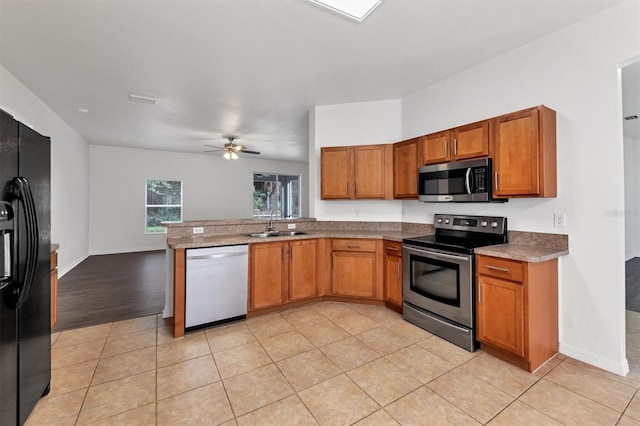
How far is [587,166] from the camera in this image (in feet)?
→ 7.43

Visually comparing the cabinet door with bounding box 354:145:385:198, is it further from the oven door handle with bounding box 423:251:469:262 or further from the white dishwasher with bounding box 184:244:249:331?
the white dishwasher with bounding box 184:244:249:331

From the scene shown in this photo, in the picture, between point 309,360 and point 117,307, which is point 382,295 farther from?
point 117,307

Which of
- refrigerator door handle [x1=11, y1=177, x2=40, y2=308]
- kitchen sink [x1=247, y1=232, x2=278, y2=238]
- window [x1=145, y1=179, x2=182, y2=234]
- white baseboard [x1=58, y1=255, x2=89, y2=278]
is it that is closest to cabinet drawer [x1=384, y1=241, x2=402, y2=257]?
kitchen sink [x1=247, y1=232, x2=278, y2=238]

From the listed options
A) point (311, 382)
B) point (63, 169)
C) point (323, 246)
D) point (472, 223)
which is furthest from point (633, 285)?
point (63, 169)

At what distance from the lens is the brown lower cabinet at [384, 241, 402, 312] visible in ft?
10.4

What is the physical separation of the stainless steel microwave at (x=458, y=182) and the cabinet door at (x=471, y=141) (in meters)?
0.08

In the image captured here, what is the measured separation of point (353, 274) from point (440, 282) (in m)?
1.08

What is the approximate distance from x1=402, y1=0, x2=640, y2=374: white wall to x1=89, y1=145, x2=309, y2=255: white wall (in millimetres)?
7429

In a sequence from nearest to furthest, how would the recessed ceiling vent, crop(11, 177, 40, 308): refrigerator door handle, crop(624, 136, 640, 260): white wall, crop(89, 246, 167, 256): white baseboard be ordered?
crop(11, 177, 40, 308): refrigerator door handle
the recessed ceiling vent
crop(624, 136, 640, 260): white wall
crop(89, 246, 167, 256): white baseboard

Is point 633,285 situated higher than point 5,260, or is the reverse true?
point 5,260

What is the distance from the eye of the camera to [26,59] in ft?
9.38

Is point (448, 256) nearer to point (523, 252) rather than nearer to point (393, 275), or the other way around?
point (523, 252)

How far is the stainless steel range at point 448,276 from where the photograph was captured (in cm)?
245

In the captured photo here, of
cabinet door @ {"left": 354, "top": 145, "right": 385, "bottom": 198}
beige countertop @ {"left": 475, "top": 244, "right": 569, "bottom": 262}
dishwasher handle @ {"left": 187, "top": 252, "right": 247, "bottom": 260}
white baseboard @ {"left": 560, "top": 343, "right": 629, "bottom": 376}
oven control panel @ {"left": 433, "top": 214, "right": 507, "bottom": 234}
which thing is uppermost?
cabinet door @ {"left": 354, "top": 145, "right": 385, "bottom": 198}
